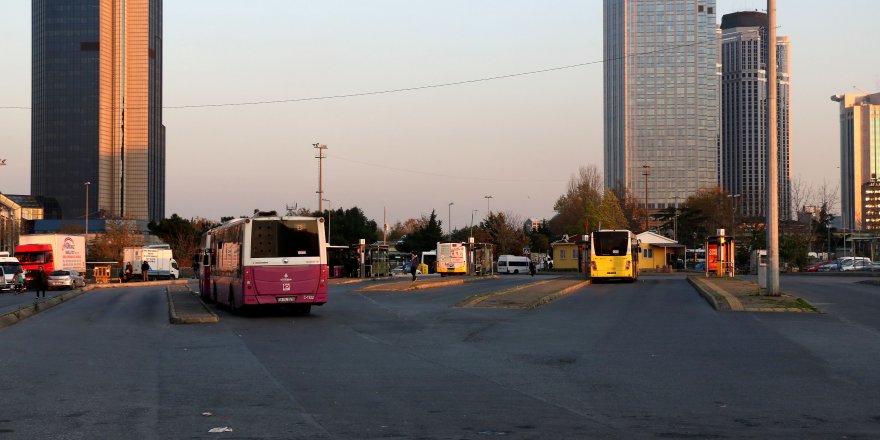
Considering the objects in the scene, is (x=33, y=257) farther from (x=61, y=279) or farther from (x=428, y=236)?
(x=428, y=236)

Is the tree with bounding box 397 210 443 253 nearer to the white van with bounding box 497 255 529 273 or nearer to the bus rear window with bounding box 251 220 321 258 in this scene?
the white van with bounding box 497 255 529 273

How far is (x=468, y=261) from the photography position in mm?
79188

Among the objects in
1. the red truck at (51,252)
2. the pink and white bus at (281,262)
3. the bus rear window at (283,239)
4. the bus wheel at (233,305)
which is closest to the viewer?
the pink and white bus at (281,262)

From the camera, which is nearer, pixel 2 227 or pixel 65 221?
pixel 2 227

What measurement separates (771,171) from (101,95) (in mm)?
172086

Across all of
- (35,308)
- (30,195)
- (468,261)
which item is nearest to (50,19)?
(30,195)

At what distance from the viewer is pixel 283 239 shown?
24.6 m

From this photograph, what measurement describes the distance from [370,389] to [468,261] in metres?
67.9

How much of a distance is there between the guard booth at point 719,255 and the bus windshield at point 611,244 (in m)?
9.68

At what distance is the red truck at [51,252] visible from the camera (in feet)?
209

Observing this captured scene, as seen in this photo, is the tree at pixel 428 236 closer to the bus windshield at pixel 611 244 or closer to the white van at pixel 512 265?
the white van at pixel 512 265

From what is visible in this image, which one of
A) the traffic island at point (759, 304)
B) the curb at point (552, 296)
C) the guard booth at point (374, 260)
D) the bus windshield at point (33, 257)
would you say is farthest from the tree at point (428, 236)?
the traffic island at point (759, 304)

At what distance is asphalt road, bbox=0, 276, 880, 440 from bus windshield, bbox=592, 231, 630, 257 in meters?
28.2

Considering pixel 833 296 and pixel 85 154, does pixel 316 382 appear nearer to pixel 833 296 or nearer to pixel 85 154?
pixel 833 296
